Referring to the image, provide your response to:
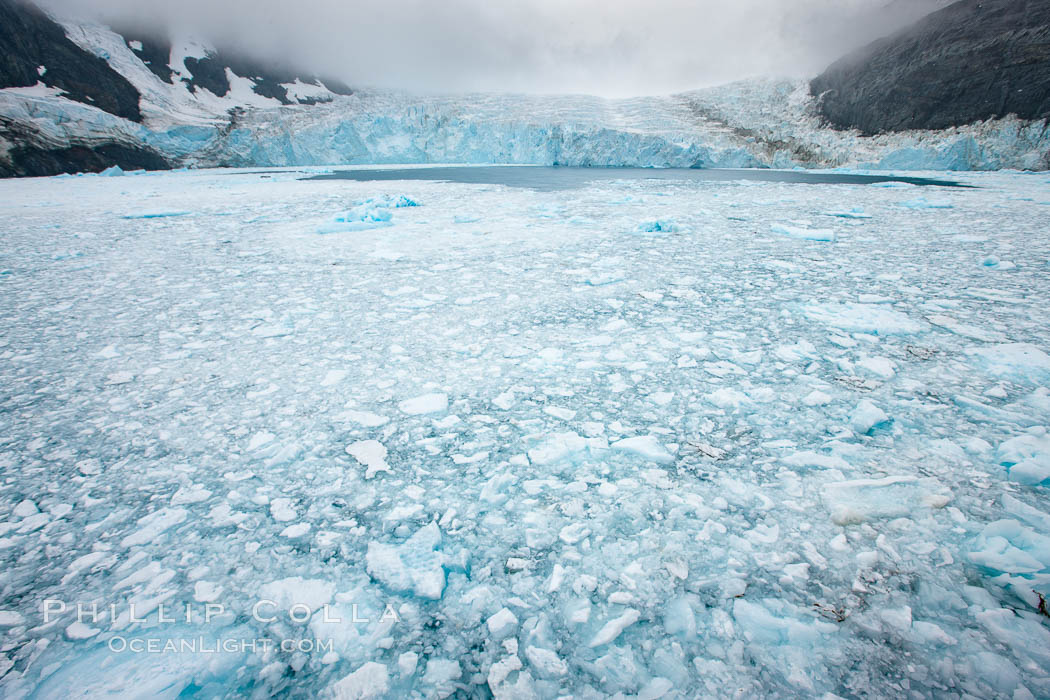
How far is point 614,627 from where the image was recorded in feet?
3.02

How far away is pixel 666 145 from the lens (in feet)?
85.2

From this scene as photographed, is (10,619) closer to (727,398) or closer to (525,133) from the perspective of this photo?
(727,398)

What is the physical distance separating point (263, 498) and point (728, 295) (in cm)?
282

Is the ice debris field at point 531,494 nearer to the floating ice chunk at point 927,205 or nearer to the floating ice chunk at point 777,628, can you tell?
the floating ice chunk at point 777,628

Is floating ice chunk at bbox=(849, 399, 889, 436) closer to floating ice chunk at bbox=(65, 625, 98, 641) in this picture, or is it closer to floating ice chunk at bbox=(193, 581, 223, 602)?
floating ice chunk at bbox=(193, 581, 223, 602)

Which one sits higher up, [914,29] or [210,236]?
[914,29]

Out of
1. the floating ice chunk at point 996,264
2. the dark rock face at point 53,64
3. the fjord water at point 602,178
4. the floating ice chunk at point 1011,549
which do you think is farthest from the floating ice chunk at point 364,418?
the dark rock face at point 53,64

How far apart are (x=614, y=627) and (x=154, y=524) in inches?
49.7

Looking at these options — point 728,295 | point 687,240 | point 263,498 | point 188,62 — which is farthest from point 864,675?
point 188,62

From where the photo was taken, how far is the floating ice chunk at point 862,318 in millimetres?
2283

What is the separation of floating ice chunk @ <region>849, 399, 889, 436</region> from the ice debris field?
1 cm

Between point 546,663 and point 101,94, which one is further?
point 101,94

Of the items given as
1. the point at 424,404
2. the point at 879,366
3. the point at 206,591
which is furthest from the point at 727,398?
the point at 206,591

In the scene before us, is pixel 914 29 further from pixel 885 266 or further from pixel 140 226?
pixel 140 226
